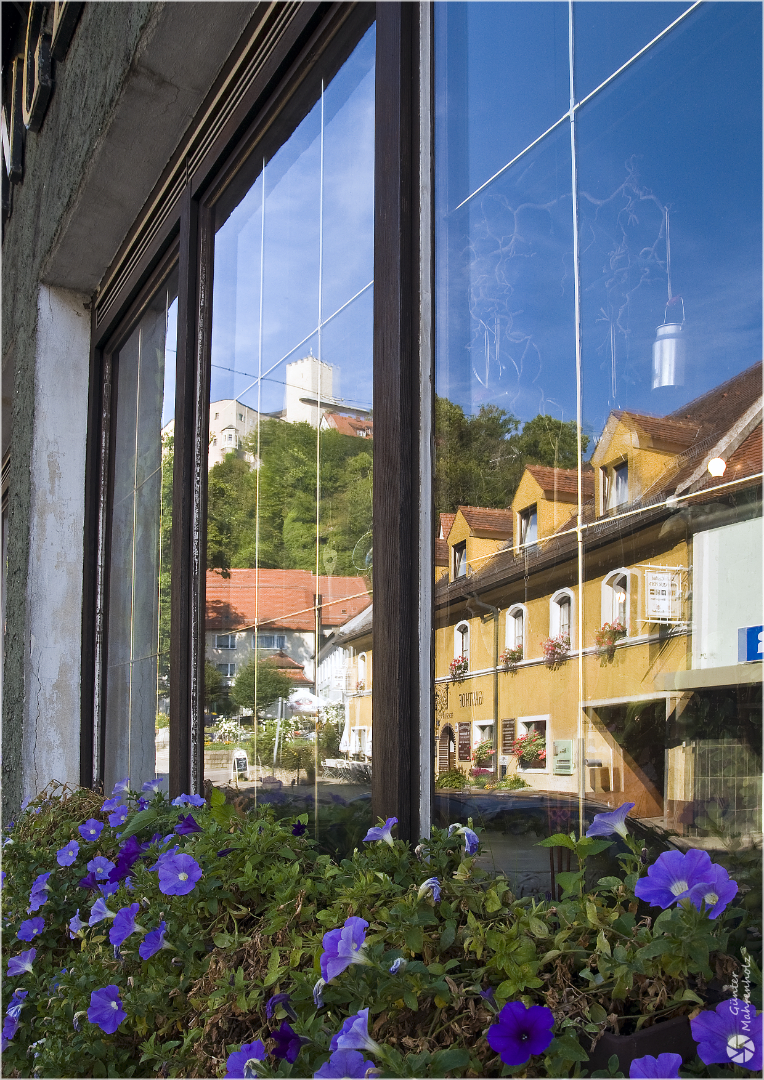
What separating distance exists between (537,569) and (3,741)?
308cm

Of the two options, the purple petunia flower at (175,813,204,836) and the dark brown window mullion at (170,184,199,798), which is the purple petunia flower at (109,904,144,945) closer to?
the purple petunia flower at (175,813,204,836)

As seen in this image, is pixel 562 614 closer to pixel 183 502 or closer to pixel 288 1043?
pixel 288 1043

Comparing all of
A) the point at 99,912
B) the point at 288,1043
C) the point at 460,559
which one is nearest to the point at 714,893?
the point at 288,1043

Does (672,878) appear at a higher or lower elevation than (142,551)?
lower

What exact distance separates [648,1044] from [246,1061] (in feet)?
1.21

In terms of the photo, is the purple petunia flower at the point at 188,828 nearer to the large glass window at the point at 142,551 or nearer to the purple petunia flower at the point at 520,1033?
the purple petunia flower at the point at 520,1033

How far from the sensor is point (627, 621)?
1.01 metres

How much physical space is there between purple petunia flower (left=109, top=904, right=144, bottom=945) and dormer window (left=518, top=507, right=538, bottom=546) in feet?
2.55

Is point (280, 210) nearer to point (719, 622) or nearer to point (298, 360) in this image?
point (298, 360)

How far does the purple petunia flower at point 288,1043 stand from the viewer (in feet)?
2.69

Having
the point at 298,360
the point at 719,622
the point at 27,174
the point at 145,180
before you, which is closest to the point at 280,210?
the point at 298,360

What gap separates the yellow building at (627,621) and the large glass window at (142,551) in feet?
5.12

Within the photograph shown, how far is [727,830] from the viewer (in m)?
0.87

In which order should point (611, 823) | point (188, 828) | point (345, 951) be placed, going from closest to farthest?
point (345, 951) → point (611, 823) → point (188, 828)
